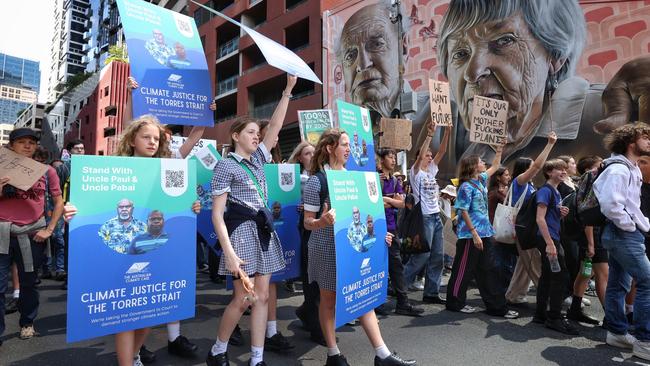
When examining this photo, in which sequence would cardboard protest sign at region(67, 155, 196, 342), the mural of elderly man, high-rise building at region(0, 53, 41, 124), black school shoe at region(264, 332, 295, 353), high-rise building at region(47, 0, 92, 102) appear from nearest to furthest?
cardboard protest sign at region(67, 155, 196, 342) → the mural of elderly man → black school shoe at region(264, 332, 295, 353) → high-rise building at region(47, 0, 92, 102) → high-rise building at region(0, 53, 41, 124)

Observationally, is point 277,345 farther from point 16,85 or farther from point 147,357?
point 16,85

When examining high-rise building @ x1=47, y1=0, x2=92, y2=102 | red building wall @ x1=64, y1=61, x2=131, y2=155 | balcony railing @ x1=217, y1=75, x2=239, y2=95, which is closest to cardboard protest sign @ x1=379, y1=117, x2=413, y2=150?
balcony railing @ x1=217, y1=75, x2=239, y2=95

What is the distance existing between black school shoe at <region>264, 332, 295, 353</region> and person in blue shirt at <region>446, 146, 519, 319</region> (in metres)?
2.39

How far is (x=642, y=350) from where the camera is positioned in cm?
352

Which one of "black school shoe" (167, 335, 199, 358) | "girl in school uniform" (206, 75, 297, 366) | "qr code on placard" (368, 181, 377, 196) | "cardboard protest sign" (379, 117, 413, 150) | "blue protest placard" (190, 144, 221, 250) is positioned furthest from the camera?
"cardboard protest sign" (379, 117, 413, 150)

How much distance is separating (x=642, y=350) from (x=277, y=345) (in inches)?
123

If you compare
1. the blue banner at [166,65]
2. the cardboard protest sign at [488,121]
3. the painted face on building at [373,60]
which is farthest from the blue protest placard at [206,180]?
the painted face on building at [373,60]

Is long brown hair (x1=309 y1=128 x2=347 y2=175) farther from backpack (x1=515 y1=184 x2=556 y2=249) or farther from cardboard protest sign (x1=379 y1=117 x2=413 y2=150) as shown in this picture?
cardboard protest sign (x1=379 y1=117 x2=413 y2=150)

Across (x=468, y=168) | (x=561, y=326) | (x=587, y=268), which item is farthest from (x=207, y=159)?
(x=587, y=268)

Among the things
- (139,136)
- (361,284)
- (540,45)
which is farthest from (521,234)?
(540,45)

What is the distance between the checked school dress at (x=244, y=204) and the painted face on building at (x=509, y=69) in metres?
11.6

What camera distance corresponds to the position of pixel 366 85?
1753cm

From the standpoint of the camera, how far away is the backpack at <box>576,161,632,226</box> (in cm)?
384

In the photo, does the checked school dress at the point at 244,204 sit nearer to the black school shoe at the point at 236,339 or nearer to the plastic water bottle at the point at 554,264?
the black school shoe at the point at 236,339
